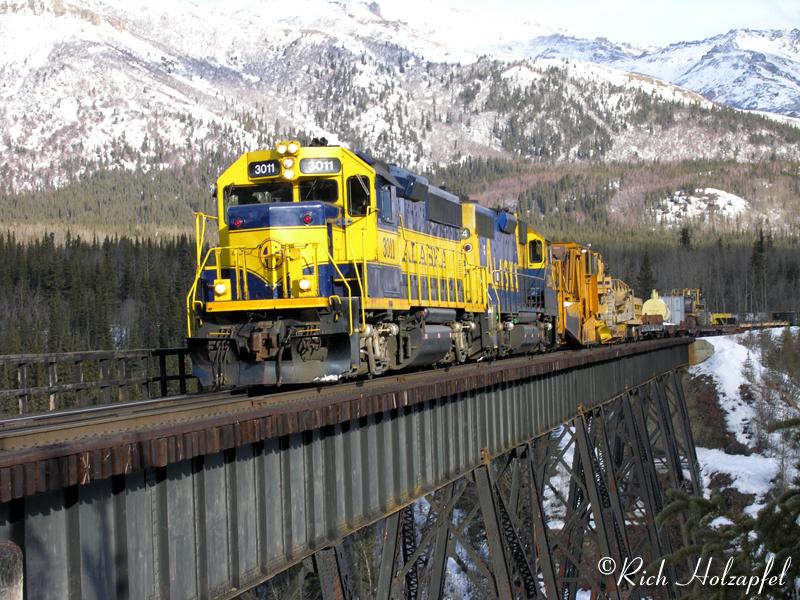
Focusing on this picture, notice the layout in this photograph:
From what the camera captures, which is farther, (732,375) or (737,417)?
(732,375)

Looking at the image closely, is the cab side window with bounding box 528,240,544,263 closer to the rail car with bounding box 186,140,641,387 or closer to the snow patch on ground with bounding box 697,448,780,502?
the rail car with bounding box 186,140,641,387

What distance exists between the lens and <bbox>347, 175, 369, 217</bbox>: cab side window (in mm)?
16828

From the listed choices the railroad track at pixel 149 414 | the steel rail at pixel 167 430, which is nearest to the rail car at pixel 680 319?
the railroad track at pixel 149 414

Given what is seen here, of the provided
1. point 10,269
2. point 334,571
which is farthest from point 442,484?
point 10,269

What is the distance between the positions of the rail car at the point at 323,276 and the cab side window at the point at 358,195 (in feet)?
0.05

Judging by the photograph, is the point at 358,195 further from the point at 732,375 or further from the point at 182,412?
the point at 732,375

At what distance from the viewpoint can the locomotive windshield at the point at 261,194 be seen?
1698cm

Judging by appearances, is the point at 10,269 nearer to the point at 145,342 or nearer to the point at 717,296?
the point at 145,342

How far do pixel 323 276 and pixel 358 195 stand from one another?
1.85 metres

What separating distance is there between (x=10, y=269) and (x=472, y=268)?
120594 millimetres

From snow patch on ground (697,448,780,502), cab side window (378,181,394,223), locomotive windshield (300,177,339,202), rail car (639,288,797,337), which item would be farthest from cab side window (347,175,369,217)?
snow patch on ground (697,448,780,502)

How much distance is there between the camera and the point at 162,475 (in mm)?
8516

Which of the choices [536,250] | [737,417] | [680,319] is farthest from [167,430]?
[680,319]

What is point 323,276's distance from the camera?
15.8 metres
